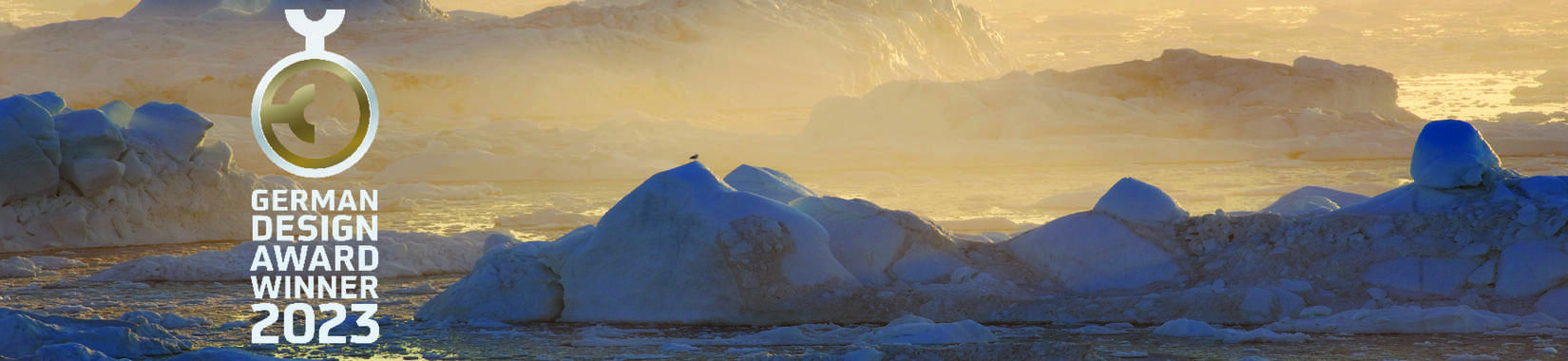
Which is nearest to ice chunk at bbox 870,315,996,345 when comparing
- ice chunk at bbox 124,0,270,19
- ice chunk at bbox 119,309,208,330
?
ice chunk at bbox 119,309,208,330

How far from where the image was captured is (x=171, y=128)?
10281 millimetres

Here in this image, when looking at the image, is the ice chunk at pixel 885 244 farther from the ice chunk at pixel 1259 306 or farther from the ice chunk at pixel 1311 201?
the ice chunk at pixel 1311 201

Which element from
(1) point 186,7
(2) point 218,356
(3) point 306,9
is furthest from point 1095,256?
(1) point 186,7

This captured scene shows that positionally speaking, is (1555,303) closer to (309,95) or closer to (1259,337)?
(1259,337)

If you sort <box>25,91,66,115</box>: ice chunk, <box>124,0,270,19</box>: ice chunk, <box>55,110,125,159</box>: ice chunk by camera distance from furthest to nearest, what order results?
<box>124,0,270,19</box>: ice chunk < <box>25,91,66,115</box>: ice chunk < <box>55,110,125,159</box>: ice chunk

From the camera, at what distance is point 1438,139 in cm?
617

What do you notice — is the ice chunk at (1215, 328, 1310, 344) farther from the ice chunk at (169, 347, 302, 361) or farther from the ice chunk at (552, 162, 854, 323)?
the ice chunk at (169, 347, 302, 361)

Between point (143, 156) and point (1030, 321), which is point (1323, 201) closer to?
point (1030, 321)

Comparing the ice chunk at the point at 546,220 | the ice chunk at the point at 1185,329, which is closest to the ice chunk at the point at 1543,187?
the ice chunk at the point at 1185,329

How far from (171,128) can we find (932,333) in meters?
7.29

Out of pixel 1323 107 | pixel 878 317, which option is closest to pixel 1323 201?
pixel 878 317

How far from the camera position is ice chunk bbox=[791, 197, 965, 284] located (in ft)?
20.9

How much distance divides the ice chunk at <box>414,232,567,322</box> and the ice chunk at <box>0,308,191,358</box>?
1.29 meters

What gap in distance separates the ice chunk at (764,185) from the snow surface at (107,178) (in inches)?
201
